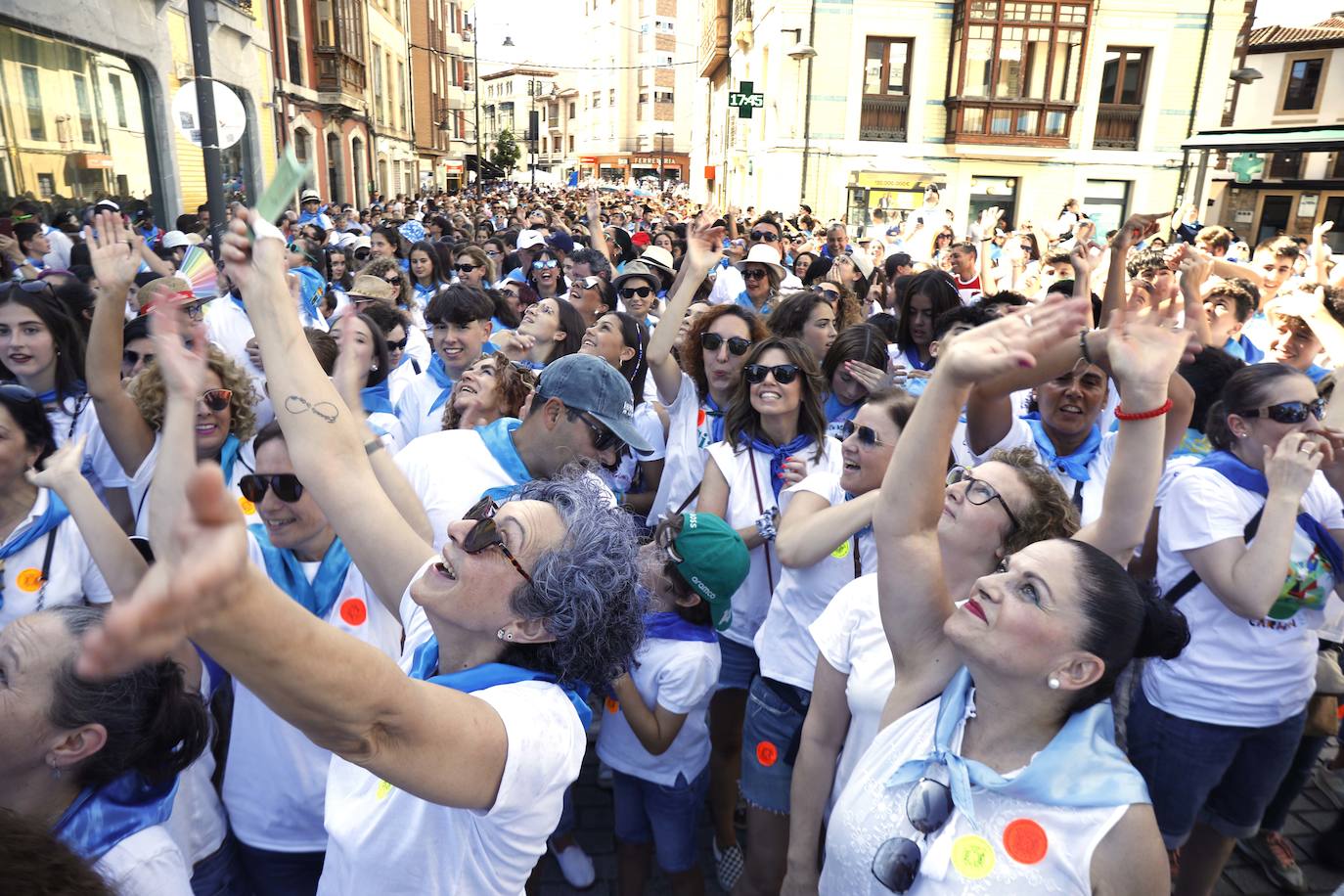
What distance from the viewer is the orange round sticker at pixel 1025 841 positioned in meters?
1.62

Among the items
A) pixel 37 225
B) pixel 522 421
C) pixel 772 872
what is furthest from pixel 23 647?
pixel 37 225

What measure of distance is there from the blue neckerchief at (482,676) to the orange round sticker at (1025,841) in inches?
33.9

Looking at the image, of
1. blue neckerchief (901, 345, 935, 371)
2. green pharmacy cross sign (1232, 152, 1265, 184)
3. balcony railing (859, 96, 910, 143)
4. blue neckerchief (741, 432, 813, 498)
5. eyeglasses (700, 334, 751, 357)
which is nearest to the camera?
blue neckerchief (741, 432, 813, 498)

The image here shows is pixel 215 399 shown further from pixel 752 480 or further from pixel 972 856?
pixel 972 856

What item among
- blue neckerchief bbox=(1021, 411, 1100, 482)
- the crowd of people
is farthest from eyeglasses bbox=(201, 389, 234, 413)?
blue neckerchief bbox=(1021, 411, 1100, 482)

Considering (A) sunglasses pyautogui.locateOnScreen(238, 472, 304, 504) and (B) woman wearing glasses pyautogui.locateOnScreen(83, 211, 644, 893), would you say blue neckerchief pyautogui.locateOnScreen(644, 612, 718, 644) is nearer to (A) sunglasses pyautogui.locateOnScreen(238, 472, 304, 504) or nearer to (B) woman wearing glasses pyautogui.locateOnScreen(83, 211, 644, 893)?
(B) woman wearing glasses pyautogui.locateOnScreen(83, 211, 644, 893)

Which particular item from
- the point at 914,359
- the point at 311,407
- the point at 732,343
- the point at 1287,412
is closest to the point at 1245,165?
the point at 914,359

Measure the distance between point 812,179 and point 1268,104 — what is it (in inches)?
964

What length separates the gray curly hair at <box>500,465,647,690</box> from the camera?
165 cm

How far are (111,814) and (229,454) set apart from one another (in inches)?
72.2

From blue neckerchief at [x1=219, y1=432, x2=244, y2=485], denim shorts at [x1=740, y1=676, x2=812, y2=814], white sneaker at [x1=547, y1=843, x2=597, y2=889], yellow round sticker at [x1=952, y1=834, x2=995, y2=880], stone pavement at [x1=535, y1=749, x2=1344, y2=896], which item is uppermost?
blue neckerchief at [x1=219, y1=432, x2=244, y2=485]

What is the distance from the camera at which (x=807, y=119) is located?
24.5 m

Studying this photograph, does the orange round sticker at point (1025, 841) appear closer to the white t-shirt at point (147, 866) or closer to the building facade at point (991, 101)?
the white t-shirt at point (147, 866)

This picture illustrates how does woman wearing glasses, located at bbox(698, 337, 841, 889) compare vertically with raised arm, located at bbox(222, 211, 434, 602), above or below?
below
